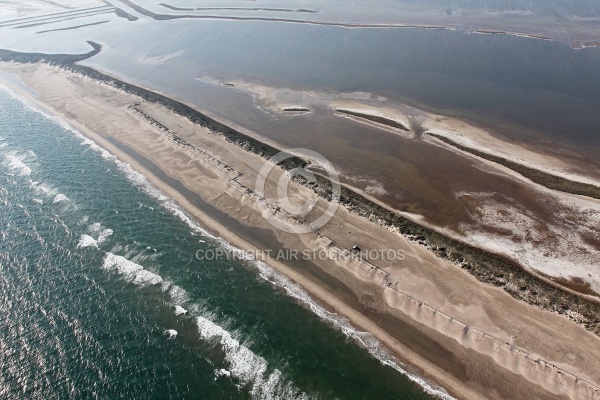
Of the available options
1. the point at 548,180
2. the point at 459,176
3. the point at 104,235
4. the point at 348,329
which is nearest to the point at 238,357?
the point at 348,329

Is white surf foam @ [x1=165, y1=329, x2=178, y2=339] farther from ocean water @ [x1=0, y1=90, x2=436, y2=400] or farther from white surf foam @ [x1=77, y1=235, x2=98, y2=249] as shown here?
white surf foam @ [x1=77, y1=235, x2=98, y2=249]

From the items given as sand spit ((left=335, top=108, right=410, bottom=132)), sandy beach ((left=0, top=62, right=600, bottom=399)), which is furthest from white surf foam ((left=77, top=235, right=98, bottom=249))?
sand spit ((left=335, top=108, right=410, bottom=132))

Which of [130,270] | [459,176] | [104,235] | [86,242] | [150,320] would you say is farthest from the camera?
[459,176]

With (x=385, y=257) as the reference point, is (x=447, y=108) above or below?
above

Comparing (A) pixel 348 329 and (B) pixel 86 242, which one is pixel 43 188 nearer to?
(B) pixel 86 242

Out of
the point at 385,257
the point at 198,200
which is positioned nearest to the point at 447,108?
the point at 385,257

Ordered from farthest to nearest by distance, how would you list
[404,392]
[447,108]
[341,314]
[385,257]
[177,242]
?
[447,108] → [177,242] → [385,257] → [341,314] → [404,392]

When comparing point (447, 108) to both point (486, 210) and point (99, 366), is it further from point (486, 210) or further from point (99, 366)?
point (99, 366)
